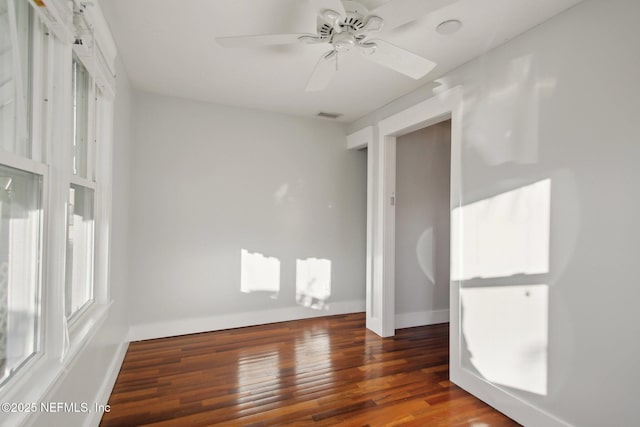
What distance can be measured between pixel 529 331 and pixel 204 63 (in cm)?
303

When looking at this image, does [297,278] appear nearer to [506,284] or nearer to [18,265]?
[506,284]

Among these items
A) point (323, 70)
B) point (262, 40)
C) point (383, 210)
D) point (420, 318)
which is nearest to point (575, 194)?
point (323, 70)

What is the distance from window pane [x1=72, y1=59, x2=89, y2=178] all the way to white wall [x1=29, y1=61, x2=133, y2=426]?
0.42 m

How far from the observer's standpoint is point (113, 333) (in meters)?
2.32

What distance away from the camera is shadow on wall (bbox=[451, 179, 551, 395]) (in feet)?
6.24

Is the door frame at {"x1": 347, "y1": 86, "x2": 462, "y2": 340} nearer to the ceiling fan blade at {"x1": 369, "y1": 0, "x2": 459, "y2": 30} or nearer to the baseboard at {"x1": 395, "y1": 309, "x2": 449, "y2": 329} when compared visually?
the baseboard at {"x1": 395, "y1": 309, "x2": 449, "y2": 329}

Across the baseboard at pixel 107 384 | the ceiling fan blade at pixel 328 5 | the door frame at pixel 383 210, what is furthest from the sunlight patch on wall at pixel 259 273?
the ceiling fan blade at pixel 328 5

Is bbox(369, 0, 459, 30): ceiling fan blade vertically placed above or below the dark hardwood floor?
above

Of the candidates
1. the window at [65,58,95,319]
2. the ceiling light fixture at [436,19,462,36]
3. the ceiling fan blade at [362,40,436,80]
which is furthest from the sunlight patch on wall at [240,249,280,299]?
the ceiling light fixture at [436,19,462,36]

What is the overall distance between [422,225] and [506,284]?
5.64 feet

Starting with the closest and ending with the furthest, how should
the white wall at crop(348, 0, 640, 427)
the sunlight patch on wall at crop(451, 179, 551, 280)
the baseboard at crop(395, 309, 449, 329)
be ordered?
the white wall at crop(348, 0, 640, 427) → the sunlight patch on wall at crop(451, 179, 551, 280) → the baseboard at crop(395, 309, 449, 329)

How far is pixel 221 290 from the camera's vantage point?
3467mm

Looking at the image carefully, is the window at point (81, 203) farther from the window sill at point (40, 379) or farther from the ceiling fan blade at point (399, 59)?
the ceiling fan blade at point (399, 59)

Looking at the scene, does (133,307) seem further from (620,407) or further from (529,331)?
(620,407)
